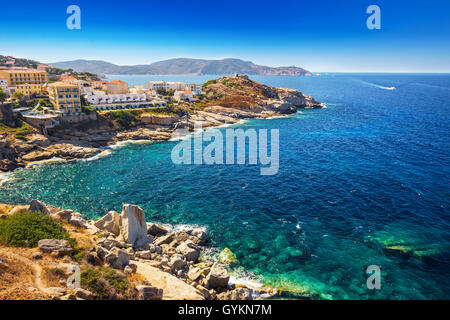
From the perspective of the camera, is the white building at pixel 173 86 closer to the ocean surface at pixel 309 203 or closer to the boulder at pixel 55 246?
the ocean surface at pixel 309 203

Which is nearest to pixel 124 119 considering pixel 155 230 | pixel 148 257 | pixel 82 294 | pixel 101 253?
pixel 155 230

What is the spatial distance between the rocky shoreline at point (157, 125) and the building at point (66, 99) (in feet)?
24.0

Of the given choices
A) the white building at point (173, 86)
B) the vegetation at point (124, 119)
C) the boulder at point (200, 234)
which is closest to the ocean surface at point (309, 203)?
the boulder at point (200, 234)

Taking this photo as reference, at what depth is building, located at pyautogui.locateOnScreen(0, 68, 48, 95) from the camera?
105287 mm

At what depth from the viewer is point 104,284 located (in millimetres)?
20250

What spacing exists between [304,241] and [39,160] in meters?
71.7

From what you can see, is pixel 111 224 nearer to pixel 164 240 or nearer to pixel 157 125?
pixel 164 240

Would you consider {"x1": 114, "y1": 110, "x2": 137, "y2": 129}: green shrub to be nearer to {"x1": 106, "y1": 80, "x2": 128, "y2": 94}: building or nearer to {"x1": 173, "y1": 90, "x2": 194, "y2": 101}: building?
{"x1": 106, "y1": 80, "x2": 128, "y2": 94}: building

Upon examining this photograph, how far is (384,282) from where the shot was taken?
2920 cm

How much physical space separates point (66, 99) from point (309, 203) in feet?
288

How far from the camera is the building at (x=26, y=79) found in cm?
10529

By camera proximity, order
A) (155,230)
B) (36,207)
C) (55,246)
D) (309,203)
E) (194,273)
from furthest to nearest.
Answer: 1. (309,203)
2. (155,230)
3. (36,207)
4. (194,273)
5. (55,246)

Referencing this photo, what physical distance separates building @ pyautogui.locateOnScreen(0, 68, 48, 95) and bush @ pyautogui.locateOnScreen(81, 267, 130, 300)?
11288 centimetres
